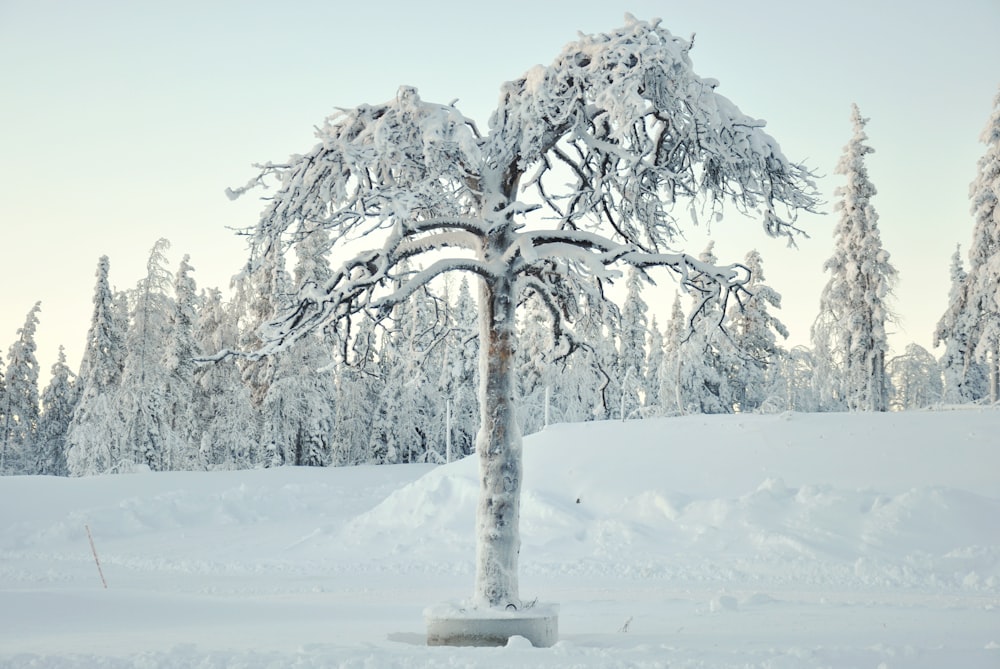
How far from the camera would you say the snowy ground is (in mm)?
8758

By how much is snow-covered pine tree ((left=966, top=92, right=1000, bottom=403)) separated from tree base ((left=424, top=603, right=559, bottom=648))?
23079 millimetres

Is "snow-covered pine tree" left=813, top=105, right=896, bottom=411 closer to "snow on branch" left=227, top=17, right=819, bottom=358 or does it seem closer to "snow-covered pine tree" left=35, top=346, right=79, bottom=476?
"snow on branch" left=227, top=17, right=819, bottom=358

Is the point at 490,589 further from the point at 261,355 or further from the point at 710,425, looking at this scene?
Answer: the point at 710,425

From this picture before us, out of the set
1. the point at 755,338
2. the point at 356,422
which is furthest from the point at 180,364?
the point at 755,338

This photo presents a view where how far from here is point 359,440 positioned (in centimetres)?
5125

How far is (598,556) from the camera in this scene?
18016 mm

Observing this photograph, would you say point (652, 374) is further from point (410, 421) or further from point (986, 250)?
point (986, 250)

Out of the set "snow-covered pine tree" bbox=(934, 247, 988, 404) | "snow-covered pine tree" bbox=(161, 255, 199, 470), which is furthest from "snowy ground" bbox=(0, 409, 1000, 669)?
"snow-covered pine tree" bbox=(161, 255, 199, 470)

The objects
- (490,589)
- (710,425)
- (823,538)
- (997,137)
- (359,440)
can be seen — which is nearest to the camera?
(490,589)

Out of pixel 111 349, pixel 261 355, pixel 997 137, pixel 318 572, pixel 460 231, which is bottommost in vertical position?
pixel 318 572

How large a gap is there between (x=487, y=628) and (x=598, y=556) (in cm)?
887

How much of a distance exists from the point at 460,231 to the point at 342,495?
22.1 meters

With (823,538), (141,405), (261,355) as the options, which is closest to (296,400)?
(141,405)

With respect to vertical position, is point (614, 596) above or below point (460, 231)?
below
